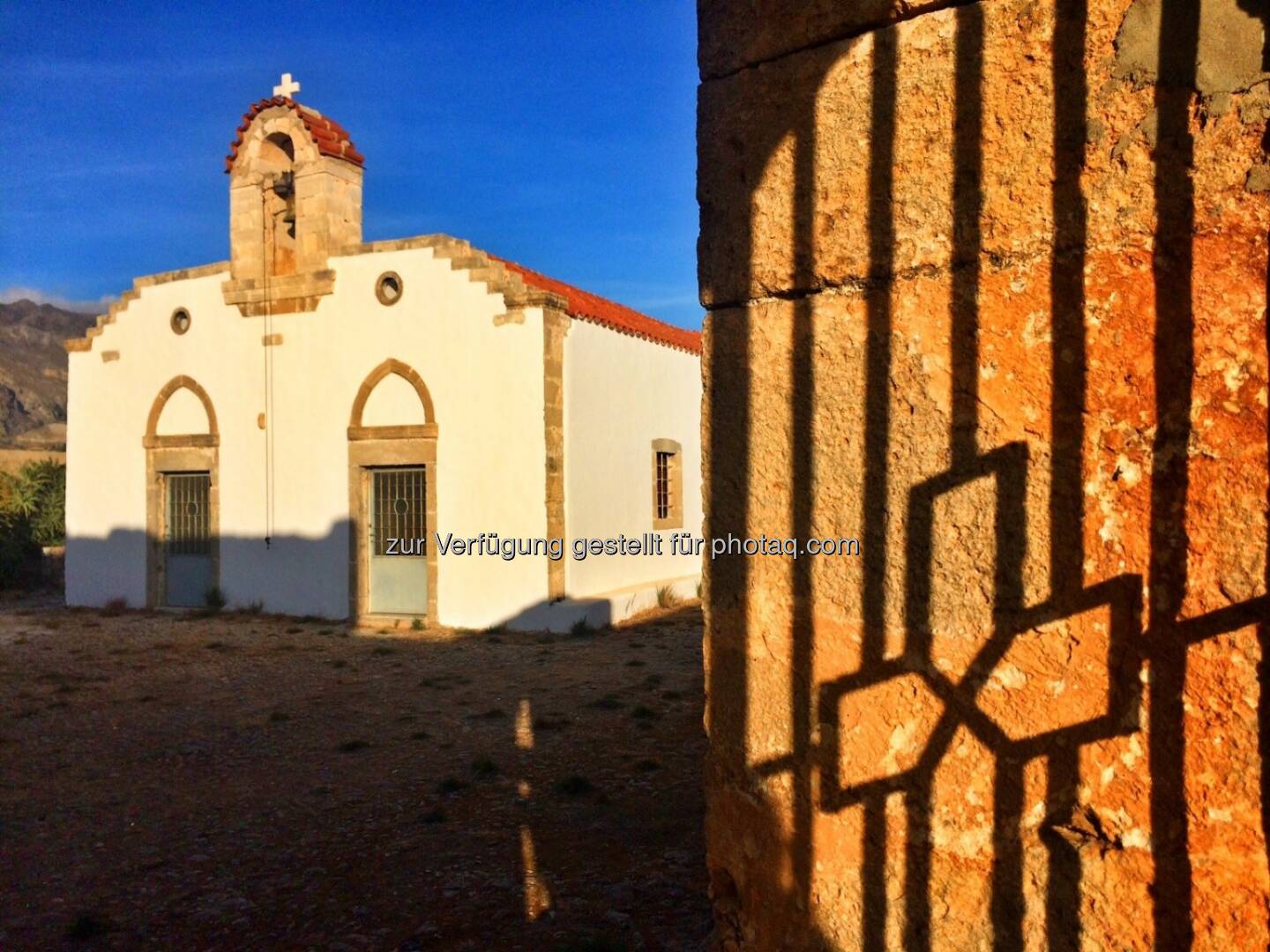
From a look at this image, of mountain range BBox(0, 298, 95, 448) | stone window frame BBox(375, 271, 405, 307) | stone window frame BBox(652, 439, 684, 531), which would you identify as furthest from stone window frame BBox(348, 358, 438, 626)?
mountain range BBox(0, 298, 95, 448)

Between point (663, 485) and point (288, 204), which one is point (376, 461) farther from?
point (663, 485)

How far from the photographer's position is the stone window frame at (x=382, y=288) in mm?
12055

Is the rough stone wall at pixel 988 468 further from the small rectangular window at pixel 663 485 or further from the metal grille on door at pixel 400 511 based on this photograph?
the small rectangular window at pixel 663 485

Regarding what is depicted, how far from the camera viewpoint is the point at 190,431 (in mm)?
13516

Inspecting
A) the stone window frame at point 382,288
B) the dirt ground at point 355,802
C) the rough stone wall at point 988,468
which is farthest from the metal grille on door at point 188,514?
the rough stone wall at point 988,468

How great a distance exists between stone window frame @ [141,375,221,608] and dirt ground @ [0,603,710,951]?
357cm

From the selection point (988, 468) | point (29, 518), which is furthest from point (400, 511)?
point (988, 468)

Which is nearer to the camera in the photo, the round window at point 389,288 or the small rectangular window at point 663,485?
the round window at point 389,288

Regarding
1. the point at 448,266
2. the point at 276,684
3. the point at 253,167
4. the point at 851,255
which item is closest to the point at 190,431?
the point at 253,167

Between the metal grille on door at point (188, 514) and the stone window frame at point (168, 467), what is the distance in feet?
0.28

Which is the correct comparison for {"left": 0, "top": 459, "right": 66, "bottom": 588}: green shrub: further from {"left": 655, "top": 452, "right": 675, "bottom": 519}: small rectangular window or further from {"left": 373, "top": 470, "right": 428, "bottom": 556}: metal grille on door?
{"left": 655, "top": 452, "right": 675, "bottom": 519}: small rectangular window

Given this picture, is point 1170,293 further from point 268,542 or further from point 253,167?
point 253,167

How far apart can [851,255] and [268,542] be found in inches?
469

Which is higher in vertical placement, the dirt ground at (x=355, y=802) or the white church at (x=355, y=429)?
the white church at (x=355, y=429)
